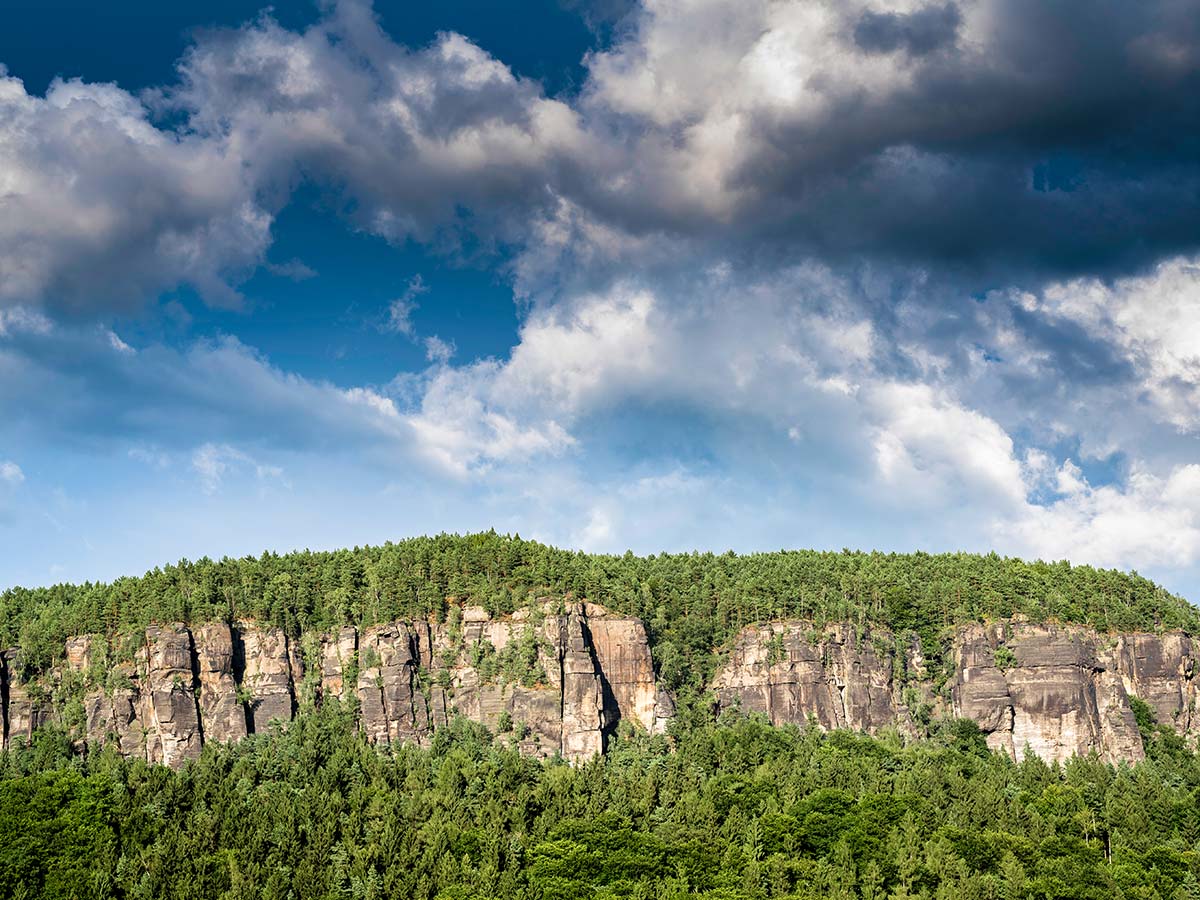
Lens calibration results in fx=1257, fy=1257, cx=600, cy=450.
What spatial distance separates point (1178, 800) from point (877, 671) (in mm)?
50592

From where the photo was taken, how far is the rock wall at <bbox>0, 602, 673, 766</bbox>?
177 meters

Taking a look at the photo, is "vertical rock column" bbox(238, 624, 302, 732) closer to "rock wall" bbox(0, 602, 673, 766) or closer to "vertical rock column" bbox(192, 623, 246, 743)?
"rock wall" bbox(0, 602, 673, 766)

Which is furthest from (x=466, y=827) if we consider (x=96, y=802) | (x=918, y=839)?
(x=918, y=839)

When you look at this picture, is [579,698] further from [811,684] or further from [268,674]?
[268,674]

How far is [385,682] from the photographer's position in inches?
7224

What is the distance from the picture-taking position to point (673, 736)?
183250mm

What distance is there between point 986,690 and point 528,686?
71.1 m

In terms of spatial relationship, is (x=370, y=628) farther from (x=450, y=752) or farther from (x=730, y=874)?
(x=730, y=874)

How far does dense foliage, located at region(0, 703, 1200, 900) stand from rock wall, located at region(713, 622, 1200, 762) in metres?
17.9

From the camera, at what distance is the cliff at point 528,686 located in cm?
17800

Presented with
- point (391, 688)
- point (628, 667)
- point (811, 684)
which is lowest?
point (811, 684)

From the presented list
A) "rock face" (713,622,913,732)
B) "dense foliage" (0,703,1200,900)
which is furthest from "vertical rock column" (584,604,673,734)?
"dense foliage" (0,703,1200,900)

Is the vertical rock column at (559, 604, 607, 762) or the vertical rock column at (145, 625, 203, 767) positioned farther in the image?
the vertical rock column at (145, 625, 203, 767)

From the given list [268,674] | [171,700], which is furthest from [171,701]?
[268,674]
